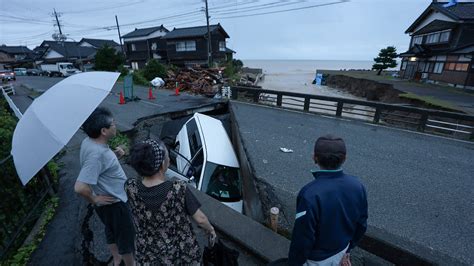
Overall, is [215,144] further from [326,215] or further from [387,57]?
[387,57]

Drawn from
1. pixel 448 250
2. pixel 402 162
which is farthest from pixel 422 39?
pixel 448 250

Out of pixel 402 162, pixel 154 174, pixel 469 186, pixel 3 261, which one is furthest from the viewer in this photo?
pixel 402 162

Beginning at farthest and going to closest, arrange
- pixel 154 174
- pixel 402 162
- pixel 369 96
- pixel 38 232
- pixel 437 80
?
pixel 369 96 < pixel 437 80 < pixel 402 162 < pixel 38 232 < pixel 154 174

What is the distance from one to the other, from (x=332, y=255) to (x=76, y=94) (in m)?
2.81

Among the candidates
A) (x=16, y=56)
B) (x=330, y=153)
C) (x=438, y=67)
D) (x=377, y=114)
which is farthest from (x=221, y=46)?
(x=16, y=56)

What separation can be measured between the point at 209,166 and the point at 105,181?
3055mm

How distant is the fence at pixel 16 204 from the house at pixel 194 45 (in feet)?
97.3

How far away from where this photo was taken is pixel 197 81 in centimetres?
1983

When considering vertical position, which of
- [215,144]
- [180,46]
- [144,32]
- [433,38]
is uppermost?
[144,32]

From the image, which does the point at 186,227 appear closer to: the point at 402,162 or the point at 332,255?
the point at 332,255

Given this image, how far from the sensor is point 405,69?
32.2 metres

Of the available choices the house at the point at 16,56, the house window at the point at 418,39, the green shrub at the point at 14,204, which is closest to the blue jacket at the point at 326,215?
the green shrub at the point at 14,204

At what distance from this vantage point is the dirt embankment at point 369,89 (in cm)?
2095

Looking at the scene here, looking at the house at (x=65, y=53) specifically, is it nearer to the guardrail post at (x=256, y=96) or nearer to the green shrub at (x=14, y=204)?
the guardrail post at (x=256, y=96)
